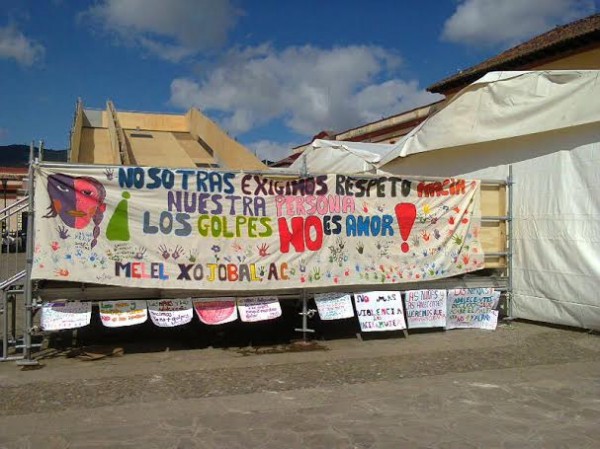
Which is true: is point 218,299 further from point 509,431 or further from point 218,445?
point 509,431

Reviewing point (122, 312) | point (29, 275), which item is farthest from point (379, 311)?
point (29, 275)

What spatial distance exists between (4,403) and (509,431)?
181 inches

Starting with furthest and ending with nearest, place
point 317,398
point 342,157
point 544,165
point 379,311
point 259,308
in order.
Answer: point 342,157, point 544,165, point 379,311, point 259,308, point 317,398

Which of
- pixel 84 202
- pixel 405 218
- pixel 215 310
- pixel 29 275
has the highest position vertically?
pixel 84 202

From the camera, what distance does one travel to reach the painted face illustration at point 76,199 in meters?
6.61

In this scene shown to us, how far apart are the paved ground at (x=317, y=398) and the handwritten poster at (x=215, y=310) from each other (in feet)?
1.53

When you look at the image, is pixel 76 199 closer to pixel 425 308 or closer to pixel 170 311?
pixel 170 311

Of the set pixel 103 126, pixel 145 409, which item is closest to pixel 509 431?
pixel 145 409

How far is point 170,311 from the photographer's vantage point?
23.6 ft

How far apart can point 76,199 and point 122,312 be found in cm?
149

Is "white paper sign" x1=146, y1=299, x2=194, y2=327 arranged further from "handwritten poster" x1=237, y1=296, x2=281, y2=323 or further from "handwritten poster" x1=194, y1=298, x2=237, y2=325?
"handwritten poster" x1=237, y1=296, x2=281, y2=323

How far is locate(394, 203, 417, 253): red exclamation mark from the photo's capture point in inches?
320

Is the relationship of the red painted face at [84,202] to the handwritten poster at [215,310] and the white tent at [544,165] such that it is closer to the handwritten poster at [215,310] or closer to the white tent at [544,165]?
the handwritten poster at [215,310]

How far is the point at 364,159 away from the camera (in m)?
12.1
